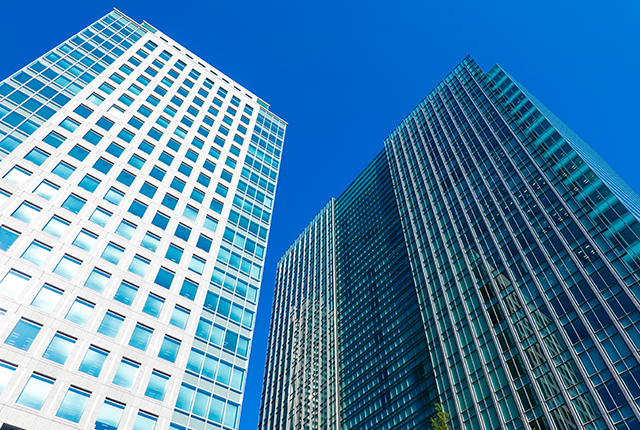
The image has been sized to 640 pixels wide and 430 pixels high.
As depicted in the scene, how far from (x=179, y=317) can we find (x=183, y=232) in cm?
928

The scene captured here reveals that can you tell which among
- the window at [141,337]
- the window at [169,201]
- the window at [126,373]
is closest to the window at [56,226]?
the window at [141,337]

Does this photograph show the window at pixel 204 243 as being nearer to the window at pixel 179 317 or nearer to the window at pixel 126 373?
the window at pixel 179 317

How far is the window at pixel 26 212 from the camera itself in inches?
1298

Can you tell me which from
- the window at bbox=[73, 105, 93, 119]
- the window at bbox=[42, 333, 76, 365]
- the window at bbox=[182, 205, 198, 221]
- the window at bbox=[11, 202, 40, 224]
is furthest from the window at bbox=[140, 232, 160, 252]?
the window at bbox=[73, 105, 93, 119]

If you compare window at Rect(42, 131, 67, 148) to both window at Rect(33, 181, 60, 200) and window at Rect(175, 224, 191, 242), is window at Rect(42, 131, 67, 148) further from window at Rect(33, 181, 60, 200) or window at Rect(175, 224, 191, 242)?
window at Rect(175, 224, 191, 242)

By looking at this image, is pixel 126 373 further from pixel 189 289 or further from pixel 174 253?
pixel 174 253

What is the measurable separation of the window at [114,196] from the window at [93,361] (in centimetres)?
1430

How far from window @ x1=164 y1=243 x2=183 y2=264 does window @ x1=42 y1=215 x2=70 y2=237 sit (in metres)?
8.08

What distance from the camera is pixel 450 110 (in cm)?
9875

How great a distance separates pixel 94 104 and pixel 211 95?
19.3 m

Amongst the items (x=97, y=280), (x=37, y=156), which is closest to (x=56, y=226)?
(x=97, y=280)

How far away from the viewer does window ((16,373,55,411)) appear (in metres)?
25.2

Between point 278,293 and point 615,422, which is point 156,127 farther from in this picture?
point 278,293

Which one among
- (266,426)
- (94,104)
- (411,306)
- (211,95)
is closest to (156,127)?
(94,104)
